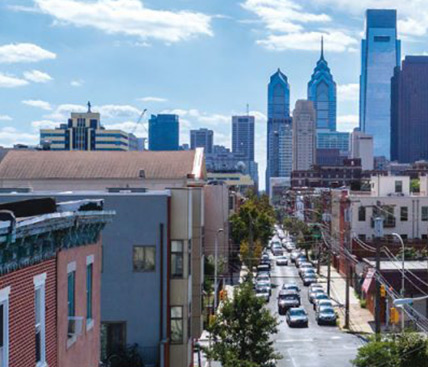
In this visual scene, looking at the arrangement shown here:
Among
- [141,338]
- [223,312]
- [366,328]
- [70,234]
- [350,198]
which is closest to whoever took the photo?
[70,234]

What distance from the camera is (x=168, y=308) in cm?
3194

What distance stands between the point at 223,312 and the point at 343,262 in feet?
188

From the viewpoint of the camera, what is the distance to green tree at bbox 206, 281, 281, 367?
35.4 metres

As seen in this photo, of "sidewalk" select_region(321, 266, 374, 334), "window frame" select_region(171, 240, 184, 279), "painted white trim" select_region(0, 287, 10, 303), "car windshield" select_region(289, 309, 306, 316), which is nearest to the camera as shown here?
"painted white trim" select_region(0, 287, 10, 303)

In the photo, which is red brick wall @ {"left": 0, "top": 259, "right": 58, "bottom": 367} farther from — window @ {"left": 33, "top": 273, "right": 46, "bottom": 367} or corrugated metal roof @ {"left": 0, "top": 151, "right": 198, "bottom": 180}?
corrugated metal roof @ {"left": 0, "top": 151, "right": 198, "bottom": 180}

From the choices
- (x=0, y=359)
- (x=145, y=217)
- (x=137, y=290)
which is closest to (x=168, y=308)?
(x=137, y=290)

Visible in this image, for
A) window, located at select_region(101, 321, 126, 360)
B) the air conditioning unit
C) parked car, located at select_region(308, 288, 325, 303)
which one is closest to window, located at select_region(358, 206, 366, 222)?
parked car, located at select_region(308, 288, 325, 303)

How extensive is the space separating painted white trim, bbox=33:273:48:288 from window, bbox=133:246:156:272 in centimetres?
1782

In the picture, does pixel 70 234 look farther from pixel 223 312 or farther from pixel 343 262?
pixel 343 262

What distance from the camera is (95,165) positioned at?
74688mm

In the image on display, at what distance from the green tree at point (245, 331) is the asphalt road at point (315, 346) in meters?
5.75

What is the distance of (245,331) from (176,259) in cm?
594

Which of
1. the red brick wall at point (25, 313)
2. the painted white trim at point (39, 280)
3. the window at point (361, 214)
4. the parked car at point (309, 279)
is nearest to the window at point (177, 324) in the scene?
the red brick wall at point (25, 313)

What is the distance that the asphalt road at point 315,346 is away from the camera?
144 feet
